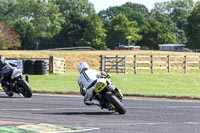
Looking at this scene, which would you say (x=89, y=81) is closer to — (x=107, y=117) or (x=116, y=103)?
(x=116, y=103)

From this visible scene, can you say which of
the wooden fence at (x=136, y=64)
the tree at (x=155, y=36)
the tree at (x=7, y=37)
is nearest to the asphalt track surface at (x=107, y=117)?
the wooden fence at (x=136, y=64)

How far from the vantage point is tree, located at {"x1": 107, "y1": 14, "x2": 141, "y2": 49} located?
125m

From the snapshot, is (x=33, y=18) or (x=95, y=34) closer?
(x=95, y=34)

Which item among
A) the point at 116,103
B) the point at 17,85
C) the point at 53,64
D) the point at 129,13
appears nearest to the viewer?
the point at 116,103

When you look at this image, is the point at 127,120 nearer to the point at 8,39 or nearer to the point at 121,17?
the point at 8,39

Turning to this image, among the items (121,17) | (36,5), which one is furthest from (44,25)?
(121,17)

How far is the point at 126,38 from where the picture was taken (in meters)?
126

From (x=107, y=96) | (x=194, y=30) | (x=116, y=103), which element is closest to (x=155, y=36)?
(x=194, y=30)

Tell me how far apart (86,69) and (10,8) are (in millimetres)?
122013

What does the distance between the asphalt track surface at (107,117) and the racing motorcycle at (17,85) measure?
211 centimetres

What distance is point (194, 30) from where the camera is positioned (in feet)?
386

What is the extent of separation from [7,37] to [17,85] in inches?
3631

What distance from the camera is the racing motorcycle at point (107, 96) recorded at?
16625 mm

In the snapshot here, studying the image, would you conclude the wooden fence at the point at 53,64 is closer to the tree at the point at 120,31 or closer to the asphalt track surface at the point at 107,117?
the asphalt track surface at the point at 107,117
